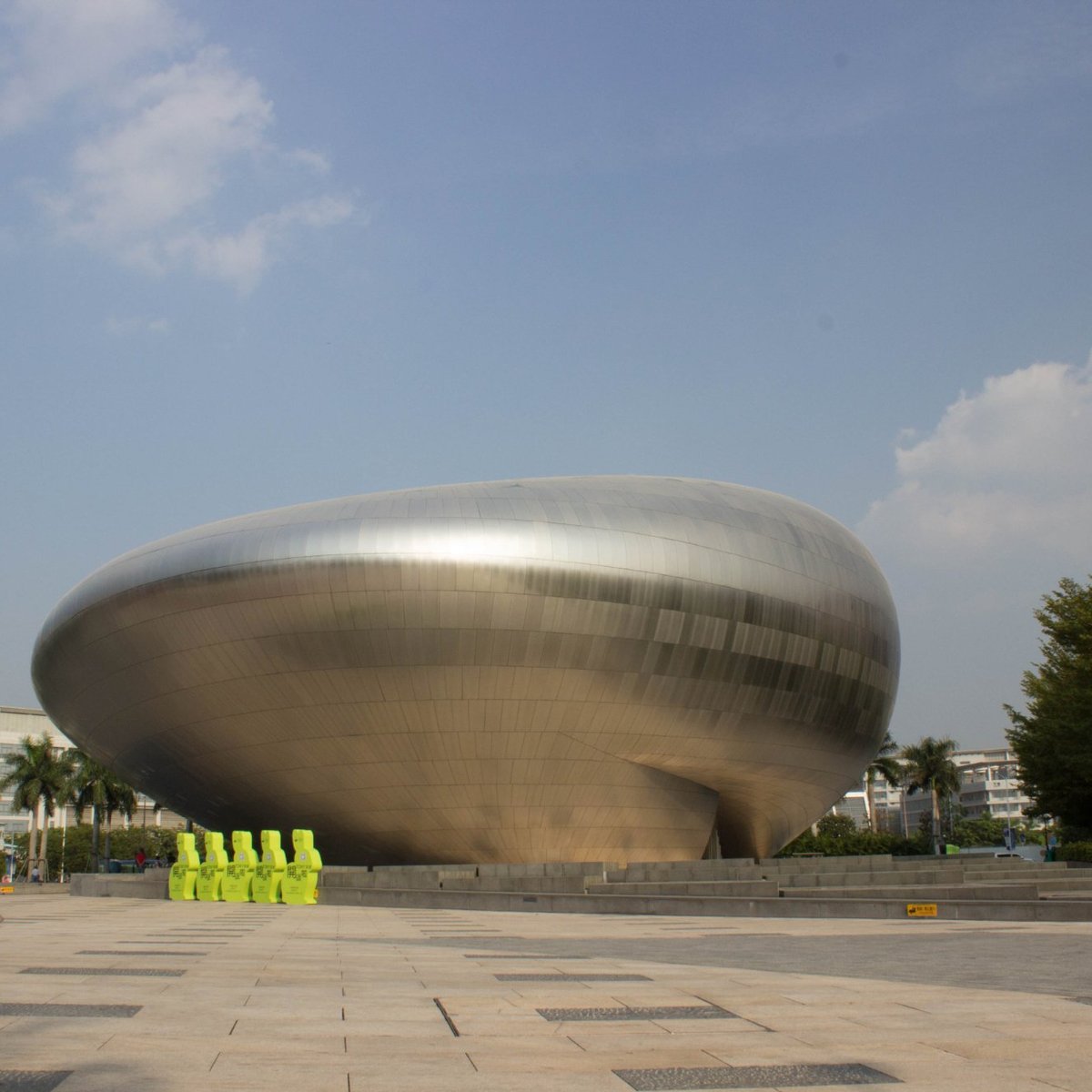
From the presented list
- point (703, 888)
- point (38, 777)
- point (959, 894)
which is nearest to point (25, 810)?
point (38, 777)

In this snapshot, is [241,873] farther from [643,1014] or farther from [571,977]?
[643,1014]

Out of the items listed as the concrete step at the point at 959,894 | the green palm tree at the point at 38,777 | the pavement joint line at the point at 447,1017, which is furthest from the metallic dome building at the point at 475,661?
the green palm tree at the point at 38,777

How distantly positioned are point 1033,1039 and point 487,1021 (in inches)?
115

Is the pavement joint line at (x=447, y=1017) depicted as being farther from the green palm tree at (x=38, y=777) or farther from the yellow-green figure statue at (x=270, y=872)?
the green palm tree at (x=38, y=777)

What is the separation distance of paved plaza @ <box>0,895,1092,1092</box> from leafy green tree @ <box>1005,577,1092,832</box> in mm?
34225

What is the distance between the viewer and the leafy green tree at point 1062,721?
4516cm

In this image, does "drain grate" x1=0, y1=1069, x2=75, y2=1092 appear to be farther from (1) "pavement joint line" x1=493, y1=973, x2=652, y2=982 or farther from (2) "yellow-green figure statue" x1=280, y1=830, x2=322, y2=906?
(2) "yellow-green figure statue" x1=280, y1=830, x2=322, y2=906

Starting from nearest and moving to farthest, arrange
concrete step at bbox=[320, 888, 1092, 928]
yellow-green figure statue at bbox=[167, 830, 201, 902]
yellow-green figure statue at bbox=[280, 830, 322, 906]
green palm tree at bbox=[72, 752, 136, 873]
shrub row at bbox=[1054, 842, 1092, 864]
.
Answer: concrete step at bbox=[320, 888, 1092, 928], yellow-green figure statue at bbox=[280, 830, 322, 906], yellow-green figure statue at bbox=[167, 830, 201, 902], shrub row at bbox=[1054, 842, 1092, 864], green palm tree at bbox=[72, 752, 136, 873]

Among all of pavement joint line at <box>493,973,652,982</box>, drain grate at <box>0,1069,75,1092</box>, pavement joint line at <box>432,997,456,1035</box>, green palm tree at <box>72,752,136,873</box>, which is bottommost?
pavement joint line at <box>493,973,652,982</box>

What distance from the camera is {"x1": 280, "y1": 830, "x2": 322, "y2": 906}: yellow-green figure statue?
97.8ft

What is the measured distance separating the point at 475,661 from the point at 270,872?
8860 millimetres

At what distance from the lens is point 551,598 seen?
3644 centimetres

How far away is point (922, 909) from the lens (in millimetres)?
18453

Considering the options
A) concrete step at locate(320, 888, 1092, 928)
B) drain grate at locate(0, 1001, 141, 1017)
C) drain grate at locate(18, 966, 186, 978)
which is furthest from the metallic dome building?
drain grate at locate(0, 1001, 141, 1017)
